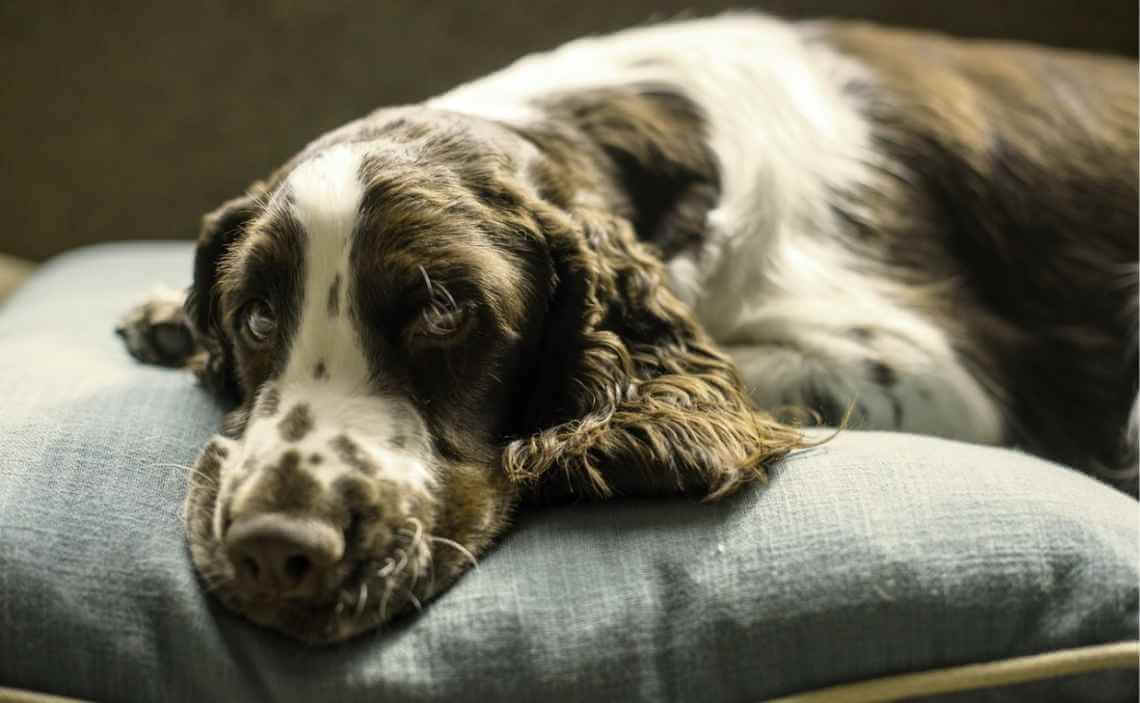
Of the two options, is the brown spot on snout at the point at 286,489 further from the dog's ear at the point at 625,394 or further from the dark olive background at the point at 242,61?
the dark olive background at the point at 242,61

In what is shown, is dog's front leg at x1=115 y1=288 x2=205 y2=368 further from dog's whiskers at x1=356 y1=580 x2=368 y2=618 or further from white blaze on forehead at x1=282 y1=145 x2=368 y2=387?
dog's whiskers at x1=356 y1=580 x2=368 y2=618

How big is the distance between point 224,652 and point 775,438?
0.81 metres

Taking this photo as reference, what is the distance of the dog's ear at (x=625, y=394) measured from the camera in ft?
5.38

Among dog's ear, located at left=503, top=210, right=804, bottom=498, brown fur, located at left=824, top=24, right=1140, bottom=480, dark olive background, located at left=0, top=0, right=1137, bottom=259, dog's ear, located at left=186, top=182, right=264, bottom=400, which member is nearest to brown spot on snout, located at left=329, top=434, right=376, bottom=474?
dog's ear, located at left=503, top=210, right=804, bottom=498

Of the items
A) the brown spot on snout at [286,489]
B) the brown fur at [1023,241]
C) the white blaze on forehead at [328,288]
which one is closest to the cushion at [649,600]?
the brown spot on snout at [286,489]

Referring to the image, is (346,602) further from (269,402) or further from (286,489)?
(269,402)

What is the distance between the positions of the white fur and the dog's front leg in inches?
25.3

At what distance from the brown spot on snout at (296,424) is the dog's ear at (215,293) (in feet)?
1.29

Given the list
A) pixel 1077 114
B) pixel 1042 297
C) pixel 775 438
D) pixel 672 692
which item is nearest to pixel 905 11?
pixel 1077 114

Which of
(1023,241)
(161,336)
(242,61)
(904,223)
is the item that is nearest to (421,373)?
(161,336)

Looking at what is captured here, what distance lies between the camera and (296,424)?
1582 millimetres

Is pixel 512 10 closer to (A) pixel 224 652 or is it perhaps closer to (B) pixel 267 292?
(B) pixel 267 292

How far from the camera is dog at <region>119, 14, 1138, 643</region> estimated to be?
1.57 meters

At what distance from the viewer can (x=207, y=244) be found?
2.03 m
